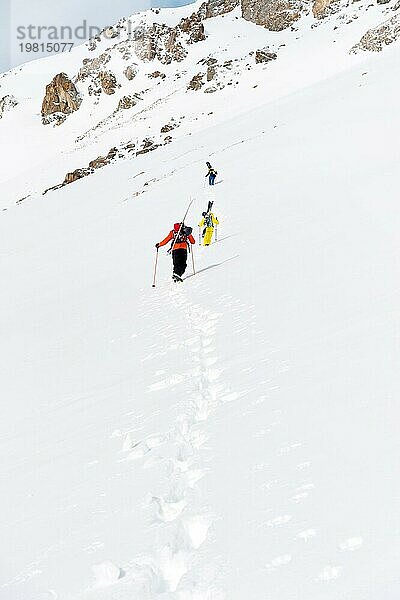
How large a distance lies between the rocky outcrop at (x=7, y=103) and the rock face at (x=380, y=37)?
5296 cm

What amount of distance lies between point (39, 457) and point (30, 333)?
6043mm

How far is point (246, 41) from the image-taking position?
2719 inches

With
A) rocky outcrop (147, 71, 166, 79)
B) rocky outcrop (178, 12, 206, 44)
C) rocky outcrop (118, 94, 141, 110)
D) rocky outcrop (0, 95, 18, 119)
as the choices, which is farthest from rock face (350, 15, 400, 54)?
rocky outcrop (0, 95, 18, 119)

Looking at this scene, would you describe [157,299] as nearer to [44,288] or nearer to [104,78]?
[44,288]

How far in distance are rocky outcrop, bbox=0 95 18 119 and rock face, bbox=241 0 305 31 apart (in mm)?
36712

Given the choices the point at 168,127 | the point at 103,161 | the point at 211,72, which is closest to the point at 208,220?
the point at 103,161

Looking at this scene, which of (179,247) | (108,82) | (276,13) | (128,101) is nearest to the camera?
(179,247)

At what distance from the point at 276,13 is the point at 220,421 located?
76.7m

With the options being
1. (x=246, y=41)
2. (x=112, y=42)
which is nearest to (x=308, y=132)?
(x=246, y=41)

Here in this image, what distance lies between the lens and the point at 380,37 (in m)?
47.0

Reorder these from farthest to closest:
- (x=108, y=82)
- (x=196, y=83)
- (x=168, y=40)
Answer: (x=168, y=40)
(x=108, y=82)
(x=196, y=83)

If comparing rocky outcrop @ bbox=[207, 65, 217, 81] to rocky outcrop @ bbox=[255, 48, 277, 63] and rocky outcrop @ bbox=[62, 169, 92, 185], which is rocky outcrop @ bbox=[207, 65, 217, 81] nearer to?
rocky outcrop @ bbox=[255, 48, 277, 63]

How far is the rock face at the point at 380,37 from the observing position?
151 ft

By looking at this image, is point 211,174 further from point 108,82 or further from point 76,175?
point 108,82
